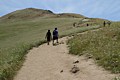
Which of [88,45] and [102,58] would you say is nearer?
[102,58]

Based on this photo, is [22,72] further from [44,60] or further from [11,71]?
[44,60]

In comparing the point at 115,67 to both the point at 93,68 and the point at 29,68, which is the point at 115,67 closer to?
the point at 93,68

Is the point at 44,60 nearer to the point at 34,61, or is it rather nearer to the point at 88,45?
the point at 34,61

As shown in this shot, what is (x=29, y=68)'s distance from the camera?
65.1 ft

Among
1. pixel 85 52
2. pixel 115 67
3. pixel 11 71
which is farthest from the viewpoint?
pixel 85 52

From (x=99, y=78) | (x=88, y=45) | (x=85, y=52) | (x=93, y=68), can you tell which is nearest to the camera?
(x=99, y=78)

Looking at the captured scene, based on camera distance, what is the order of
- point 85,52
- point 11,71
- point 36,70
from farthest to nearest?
point 85,52 < point 36,70 < point 11,71

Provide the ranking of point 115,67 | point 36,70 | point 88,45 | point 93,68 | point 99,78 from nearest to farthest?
point 99,78
point 115,67
point 93,68
point 36,70
point 88,45

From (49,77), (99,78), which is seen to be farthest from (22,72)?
(99,78)

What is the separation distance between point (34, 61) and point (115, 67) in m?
8.73

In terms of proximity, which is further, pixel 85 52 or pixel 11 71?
pixel 85 52

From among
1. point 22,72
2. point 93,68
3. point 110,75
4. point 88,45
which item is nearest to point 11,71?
point 22,72

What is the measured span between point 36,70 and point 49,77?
8.70 feet

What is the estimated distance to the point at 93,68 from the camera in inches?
649
